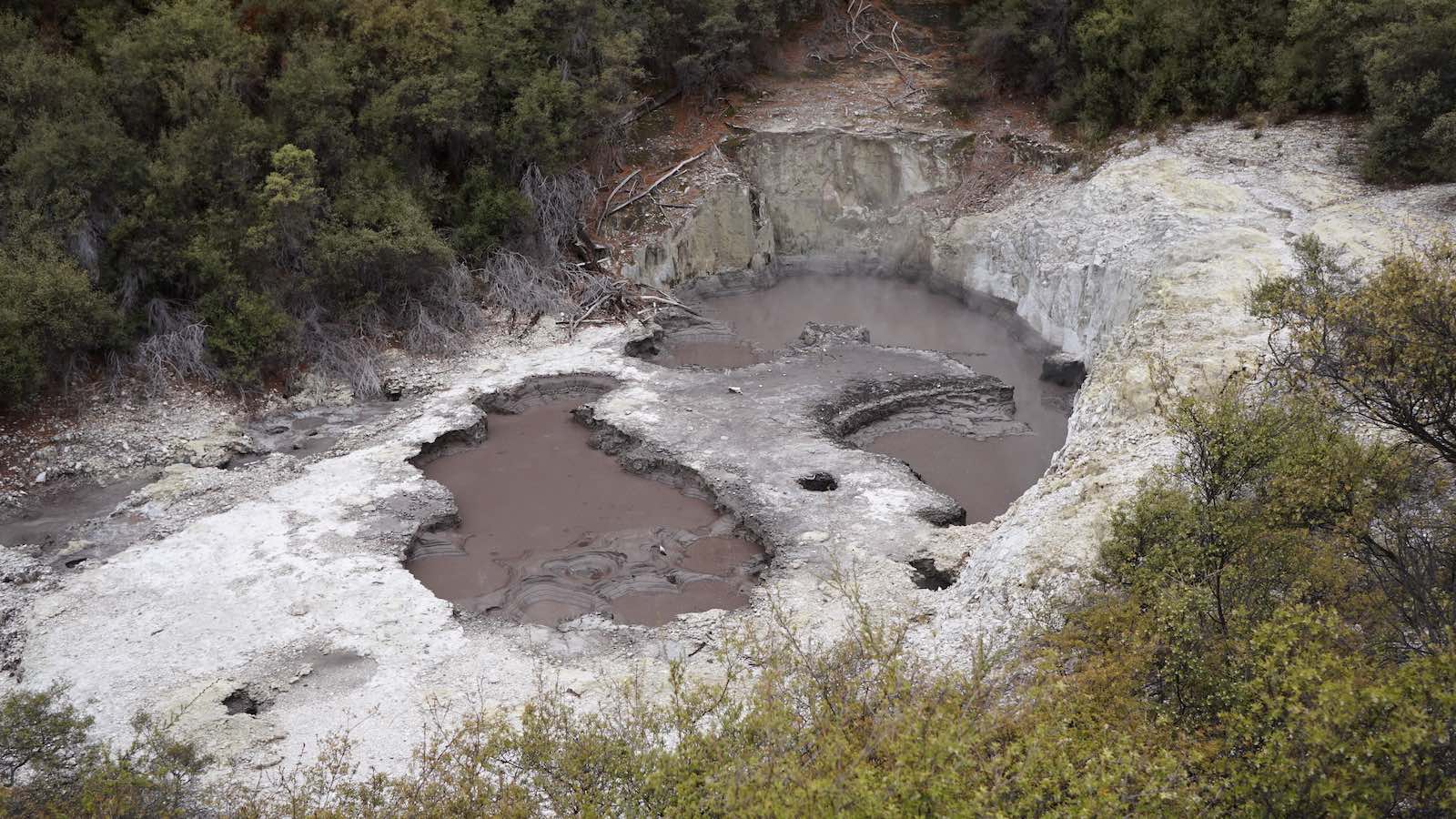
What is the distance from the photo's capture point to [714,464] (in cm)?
2070

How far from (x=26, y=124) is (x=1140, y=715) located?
79.2 feet

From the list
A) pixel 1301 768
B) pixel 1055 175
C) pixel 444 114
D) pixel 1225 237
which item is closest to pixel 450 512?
pixel 444 114

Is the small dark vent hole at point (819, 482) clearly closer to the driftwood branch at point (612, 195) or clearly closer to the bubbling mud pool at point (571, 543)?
the bubbling mud pool at point (571, 543)

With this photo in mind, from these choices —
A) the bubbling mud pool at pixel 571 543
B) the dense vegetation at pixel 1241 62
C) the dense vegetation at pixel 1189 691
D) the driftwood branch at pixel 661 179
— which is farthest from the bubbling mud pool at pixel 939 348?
the dense vegetation at pixel 1189 691

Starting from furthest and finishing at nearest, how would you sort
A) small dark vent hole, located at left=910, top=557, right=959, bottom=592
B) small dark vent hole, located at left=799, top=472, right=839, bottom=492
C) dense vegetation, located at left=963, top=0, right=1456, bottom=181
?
dense vegetation, located at left=963, top=0, right=1456, bottom=181, small dark vent hole, located at left=799, top=472, right=839, bottom=492, small dark vent hole, located at left=910, top=557, right=959, bottom=592

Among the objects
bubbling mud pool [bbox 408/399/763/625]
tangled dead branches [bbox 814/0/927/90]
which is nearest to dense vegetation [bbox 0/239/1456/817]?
bubbling mud pool [bbox 408/399/763/625]

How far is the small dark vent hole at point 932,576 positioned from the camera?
669 inches

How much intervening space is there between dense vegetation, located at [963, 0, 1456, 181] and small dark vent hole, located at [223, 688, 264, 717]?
2368 centimetres

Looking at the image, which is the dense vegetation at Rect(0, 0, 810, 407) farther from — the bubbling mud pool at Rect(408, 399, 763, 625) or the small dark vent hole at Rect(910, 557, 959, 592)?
the small dark vent hole at Rect(910, 557, 959, 592)

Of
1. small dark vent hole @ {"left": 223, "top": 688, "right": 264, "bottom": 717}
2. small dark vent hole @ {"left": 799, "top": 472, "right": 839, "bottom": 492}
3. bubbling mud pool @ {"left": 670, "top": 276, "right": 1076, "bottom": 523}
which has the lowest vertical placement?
bubbling mud pool @ {"left": 670, "top": 276, "right": 1076, "bottom": 523}

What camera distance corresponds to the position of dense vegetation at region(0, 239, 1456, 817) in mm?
8250

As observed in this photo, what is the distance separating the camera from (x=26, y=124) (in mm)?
22141

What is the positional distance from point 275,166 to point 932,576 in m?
17.2

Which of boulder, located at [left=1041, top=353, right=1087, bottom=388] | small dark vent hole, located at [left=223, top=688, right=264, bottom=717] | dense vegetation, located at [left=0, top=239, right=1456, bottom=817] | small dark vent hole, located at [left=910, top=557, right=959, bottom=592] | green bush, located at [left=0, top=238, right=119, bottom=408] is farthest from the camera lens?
boulder, located at [left=1041, top=353, right=1087, bottom=388]
